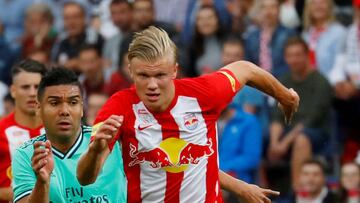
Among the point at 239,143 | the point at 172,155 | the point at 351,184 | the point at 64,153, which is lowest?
the point at 351,184

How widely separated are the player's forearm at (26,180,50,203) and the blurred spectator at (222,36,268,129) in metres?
6.86

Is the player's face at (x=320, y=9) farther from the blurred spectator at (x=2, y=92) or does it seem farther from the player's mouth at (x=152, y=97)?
the player's mouth at (x=152, y=97)

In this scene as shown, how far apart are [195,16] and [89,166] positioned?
812 centimetres

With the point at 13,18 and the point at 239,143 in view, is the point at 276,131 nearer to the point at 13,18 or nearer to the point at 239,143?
the point at 239,143

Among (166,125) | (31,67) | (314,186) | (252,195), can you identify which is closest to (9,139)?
(31,67)

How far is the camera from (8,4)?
1633cm

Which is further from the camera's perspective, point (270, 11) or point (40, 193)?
point (270, 11)

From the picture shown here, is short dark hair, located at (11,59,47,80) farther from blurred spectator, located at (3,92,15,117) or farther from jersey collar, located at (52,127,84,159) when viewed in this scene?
blurred spectator, located at (3,92,15,117)

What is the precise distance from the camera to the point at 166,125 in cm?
752

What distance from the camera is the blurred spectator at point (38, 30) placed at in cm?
1588

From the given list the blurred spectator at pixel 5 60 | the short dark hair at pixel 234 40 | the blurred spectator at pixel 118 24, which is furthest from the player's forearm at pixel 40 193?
the blurred spectator at pixel 5 60

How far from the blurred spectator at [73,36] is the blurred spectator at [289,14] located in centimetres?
250

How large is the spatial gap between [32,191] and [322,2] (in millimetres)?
7603

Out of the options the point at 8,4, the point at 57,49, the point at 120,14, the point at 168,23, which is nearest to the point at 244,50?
the point at 168,23
